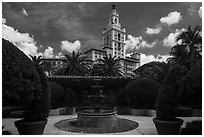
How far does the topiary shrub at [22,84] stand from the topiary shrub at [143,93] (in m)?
7.96

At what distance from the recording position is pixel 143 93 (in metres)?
11.6

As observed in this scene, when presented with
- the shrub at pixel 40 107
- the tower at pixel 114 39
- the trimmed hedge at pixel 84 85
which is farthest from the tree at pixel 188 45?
the tower at pixel 114 39

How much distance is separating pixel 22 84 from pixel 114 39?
72.9 m

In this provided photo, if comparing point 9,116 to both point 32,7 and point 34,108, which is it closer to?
point 34,108

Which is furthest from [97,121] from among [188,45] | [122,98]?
[188,45]

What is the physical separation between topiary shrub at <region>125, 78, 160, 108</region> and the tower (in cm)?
6059

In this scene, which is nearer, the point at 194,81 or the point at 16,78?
the point at 16,78

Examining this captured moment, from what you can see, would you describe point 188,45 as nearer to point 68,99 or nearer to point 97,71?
point 97,71

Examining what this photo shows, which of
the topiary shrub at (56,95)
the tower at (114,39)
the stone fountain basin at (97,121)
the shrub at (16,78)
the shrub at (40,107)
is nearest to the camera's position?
the shrub at (16,78)

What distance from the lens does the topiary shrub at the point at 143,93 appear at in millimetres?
11570

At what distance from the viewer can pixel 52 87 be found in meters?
12.1

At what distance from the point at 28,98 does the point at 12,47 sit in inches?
48.9

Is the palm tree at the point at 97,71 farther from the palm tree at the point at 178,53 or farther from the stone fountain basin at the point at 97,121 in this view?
the stone fountain basin at the point at 97,121

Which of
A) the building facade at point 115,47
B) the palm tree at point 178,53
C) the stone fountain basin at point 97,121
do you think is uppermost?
the building facade at point 115,47
